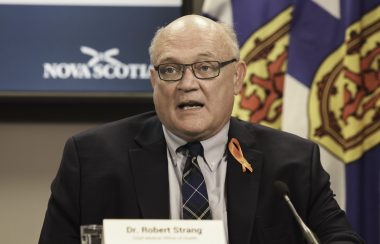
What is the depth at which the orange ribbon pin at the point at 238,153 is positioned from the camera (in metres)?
2.53

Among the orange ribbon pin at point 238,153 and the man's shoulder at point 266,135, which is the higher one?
the man's shoulder at point 266,135

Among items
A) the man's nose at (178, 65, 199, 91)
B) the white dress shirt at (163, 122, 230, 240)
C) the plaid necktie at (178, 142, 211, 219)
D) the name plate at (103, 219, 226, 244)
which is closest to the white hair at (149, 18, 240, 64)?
the man's nose at (178, 65, 199, 91)

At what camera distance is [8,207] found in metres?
3.64

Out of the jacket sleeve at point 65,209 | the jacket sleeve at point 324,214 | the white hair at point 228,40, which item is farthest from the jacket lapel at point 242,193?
→ the jacket sleeve at point 65,209

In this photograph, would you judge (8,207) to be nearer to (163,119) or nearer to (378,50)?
(163,119)

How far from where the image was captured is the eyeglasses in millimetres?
2470

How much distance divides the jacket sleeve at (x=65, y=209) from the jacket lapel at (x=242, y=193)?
0.52 metres

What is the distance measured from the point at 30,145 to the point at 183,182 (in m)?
1.44

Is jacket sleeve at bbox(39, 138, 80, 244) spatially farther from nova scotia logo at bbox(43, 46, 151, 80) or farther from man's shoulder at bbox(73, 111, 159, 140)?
nova scotia logo at bbox(43, 46, 151, 80)

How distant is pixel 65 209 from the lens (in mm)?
2467

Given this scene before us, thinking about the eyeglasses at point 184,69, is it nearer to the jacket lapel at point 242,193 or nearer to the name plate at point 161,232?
the jacket lapel at point 242,193

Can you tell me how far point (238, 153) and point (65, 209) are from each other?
2.08ft

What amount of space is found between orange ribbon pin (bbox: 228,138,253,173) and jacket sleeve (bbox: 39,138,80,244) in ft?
1.79

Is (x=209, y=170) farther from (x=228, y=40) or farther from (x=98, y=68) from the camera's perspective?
(x=98, y=68)
